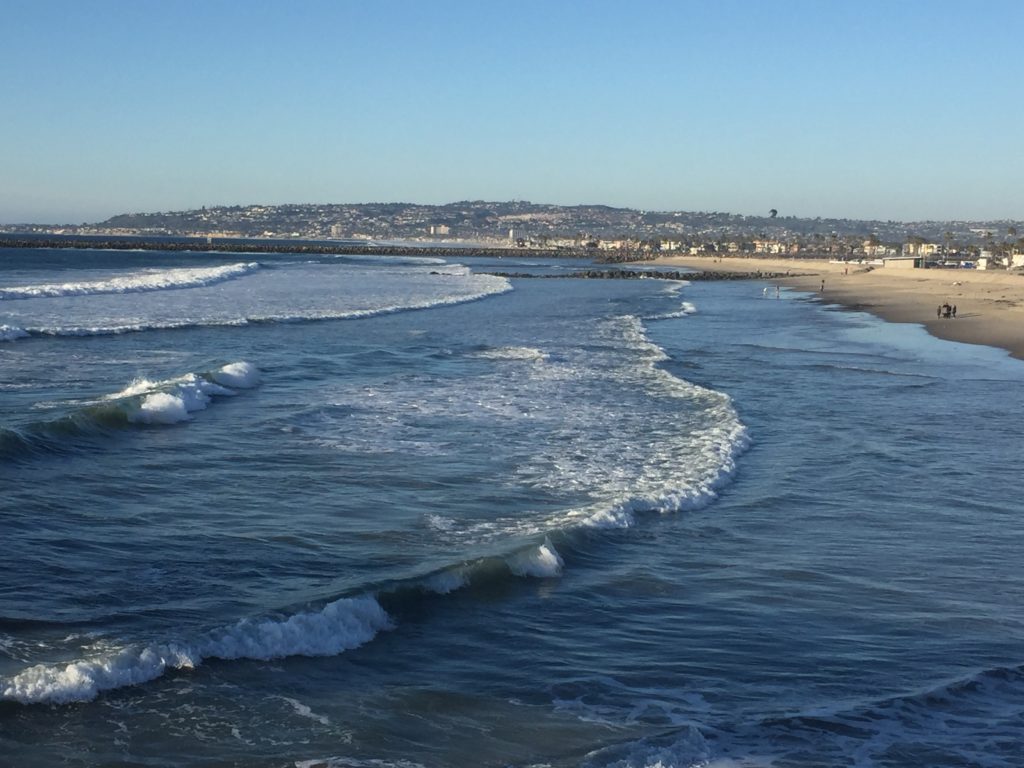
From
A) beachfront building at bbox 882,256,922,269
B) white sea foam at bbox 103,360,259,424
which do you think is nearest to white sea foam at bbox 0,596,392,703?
white sea foam at bbox 103,360,259,424

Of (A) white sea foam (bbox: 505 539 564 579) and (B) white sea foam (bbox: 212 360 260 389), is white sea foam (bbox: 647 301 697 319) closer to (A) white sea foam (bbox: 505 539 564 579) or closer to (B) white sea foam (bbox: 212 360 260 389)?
(B) white sea foam (bbox: 212 360 260 389)

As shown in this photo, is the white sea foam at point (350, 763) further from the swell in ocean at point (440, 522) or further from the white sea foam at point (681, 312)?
the white sea foam at point (681, 312)

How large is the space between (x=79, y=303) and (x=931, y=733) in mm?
43162

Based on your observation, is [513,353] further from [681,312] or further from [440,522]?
[681,312]

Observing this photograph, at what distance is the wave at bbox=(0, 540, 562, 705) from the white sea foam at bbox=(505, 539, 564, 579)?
230 mm

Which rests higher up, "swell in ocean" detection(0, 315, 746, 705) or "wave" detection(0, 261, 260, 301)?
"wave" detection(0, 261, 260, 301)

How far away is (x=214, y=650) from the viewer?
8.05 meters

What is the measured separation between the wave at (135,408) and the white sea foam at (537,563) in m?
7.46

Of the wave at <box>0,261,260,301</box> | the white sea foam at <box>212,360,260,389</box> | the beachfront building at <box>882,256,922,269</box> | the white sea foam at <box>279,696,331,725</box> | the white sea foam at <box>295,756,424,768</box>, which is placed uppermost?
the beachfront building at <box>882,256,922,269</box>

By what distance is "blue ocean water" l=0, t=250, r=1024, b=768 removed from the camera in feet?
23.3

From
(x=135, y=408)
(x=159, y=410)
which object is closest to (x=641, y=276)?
(x=159, y=410)

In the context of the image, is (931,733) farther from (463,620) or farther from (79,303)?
(79,303)

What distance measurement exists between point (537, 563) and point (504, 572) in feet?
1.23

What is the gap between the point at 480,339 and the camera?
1362 inches
